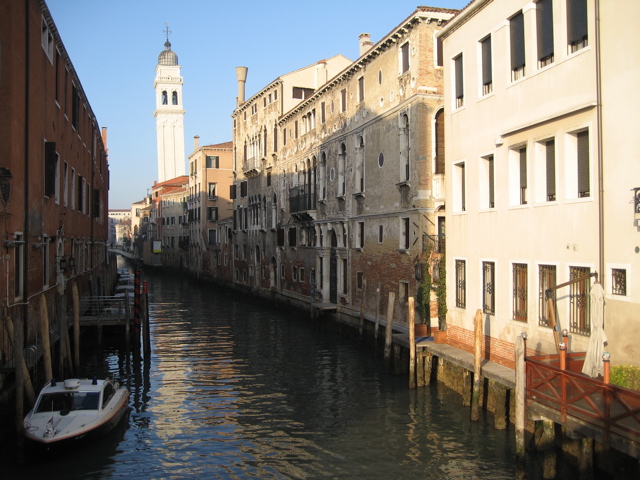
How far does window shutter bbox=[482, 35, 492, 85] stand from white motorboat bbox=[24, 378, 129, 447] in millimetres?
10411

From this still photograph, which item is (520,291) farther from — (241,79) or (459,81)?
(241,79)

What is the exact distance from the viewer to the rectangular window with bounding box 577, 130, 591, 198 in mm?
10797

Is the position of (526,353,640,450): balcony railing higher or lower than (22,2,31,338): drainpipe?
lower

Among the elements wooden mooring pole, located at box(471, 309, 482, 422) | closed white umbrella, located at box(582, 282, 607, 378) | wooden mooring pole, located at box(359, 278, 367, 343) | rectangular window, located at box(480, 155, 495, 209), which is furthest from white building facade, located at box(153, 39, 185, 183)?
closed white umbrella, located at box(582, 282, 607, 378)

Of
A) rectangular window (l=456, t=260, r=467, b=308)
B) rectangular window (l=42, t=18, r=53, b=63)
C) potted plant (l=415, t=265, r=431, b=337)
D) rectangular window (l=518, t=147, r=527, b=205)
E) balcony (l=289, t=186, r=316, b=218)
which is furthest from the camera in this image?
balcony (l=289, t=186, r=316, b=218)

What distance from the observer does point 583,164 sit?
10891 millimetres

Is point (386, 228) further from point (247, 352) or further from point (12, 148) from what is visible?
point (12, 148)

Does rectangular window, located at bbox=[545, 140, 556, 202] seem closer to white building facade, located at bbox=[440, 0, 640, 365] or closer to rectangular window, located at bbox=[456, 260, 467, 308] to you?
white building facade, located at bbox=[440, 0, 640, 365]

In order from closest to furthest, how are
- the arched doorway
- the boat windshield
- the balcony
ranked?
the boat windshield → the arched doorway → the balcony

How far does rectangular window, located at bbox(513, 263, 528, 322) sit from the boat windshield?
8.42 metres

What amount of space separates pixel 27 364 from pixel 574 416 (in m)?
10.1

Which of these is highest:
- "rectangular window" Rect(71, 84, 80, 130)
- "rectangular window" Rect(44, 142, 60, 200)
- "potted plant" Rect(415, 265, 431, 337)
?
"rectangular window" Rect(71, 84, 80, 130)

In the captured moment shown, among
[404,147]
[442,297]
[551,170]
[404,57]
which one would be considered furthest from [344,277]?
[551,170]

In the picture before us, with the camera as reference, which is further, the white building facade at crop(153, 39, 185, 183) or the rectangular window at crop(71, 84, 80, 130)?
the white building facade at crop(153, 39, 185, 183)
